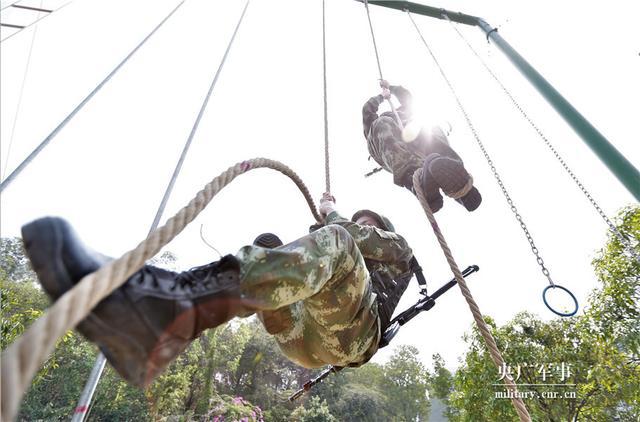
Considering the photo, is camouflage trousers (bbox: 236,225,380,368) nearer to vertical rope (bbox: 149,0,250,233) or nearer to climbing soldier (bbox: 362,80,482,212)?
vertical rope (bbox: 149,0,250,233)

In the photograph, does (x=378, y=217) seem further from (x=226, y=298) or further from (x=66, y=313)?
(x=66, y=313)

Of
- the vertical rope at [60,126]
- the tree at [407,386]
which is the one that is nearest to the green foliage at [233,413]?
the vertical rope at [60,126]

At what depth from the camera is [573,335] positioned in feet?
41.0

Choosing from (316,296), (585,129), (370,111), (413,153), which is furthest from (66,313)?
(370,111)

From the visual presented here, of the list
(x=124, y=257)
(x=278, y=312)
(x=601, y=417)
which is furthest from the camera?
(x=601, y=417)

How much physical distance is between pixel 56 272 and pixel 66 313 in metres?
0.33

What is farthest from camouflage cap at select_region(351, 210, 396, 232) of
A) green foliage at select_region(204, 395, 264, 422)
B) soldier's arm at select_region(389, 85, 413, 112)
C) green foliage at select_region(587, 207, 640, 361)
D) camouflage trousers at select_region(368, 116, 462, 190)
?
green foliage at select_region(204, 395, 264, 422)

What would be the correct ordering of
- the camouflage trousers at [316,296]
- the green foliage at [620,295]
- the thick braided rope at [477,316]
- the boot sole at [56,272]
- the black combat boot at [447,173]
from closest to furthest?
the boot sole at [56,272] → the camouflage trousers at [316,296] → the thick braided rope at [477,316] → the black combat boot at [447,173] → the green foliage at [620,295]

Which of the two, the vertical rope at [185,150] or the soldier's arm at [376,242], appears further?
the soldier's arm at [376,242]

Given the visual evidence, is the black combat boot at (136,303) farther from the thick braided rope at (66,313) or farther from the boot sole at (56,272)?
the thick braided rope at (66,313)

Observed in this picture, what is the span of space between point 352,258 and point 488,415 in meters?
12.8

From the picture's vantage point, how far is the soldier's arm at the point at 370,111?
16.0 feet

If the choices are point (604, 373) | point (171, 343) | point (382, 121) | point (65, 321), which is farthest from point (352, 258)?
point (604, 373)

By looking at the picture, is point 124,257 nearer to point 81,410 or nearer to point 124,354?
point 124,354
